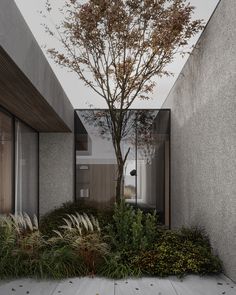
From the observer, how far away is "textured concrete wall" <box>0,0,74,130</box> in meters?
3.62

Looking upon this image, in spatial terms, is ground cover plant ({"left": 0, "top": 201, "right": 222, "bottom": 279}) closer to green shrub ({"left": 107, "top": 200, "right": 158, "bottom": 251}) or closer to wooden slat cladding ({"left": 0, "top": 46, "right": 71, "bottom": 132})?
green shrub ({"left": 107, "top": 200, "right": 158, "bottom": 251})

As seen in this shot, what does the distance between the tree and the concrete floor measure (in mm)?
3609

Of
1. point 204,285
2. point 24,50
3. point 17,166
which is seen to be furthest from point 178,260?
point 17,166

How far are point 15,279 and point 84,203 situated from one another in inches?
203

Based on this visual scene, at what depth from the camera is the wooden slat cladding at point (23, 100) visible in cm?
435

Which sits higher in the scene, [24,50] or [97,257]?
[24,50]

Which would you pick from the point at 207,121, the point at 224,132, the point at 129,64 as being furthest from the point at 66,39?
the point at 224,132

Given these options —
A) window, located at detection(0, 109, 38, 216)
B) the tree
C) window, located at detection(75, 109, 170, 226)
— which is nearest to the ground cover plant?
window, located at detection(0, 109, 38, 216)

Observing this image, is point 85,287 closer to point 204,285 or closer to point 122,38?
point 204,285

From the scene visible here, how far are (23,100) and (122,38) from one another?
2.51 meters

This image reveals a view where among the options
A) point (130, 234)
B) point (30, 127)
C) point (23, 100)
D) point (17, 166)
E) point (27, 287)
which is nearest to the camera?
point (27, 287)

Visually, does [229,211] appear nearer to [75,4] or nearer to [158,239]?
[158,239]

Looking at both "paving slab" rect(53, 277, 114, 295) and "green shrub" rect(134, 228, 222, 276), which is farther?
"green shrub" rect(134, 228, 222, 276)

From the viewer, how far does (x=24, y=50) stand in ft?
14.4
